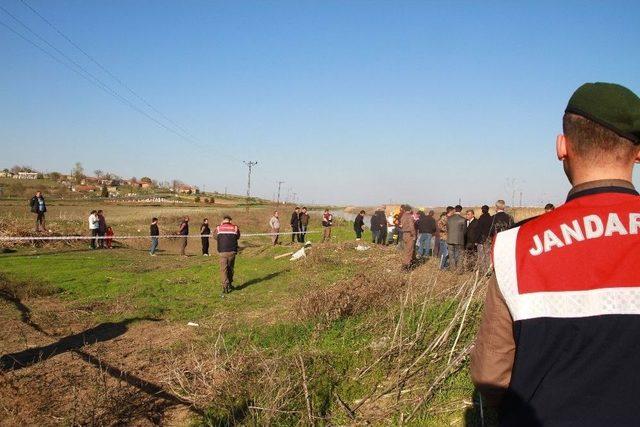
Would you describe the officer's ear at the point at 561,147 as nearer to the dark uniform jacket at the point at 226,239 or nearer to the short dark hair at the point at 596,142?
the short dark hair at the point at 596,142

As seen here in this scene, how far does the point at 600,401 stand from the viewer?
1359mm

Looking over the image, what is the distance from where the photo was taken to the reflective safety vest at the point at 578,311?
1.35 m

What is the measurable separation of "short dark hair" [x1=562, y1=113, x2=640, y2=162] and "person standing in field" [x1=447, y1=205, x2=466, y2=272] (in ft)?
36.4

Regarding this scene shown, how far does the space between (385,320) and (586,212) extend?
523cm

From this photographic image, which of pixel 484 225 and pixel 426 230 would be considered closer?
A: pixel 484 225

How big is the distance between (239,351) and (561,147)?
4973 mm

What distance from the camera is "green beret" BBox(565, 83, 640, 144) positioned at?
58.0 inches

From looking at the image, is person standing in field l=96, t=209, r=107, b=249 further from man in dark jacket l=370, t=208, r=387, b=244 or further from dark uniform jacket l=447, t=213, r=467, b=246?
dark uniform jacket l=447, t=213, r=467, b=246

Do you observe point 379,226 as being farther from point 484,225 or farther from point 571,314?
point 571,314

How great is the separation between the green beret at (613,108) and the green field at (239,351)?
2991 millimetres

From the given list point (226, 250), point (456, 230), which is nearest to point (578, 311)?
point (226, 250)

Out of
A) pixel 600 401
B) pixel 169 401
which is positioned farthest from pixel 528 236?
pixel 169 401

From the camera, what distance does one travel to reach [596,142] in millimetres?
1538

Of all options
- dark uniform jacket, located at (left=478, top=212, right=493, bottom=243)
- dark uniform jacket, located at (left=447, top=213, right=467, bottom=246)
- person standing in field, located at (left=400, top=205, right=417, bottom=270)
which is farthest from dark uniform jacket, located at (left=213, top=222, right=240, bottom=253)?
dark uniform jacket, located at (left=478, top=212, right=493, bottom=243)
